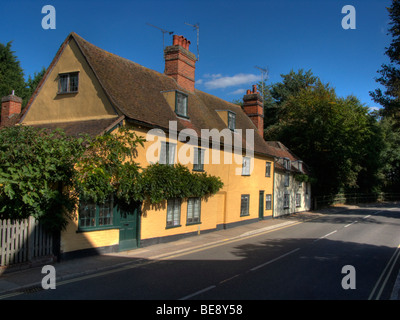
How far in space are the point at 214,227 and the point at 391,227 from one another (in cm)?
1265

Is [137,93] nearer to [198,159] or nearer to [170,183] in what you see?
[198,159]

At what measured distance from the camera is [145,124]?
14.1 m

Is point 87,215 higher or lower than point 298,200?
higher

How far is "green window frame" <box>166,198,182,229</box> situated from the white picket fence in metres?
6.05

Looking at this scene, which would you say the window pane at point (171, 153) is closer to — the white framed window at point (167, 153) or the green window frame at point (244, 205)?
the white framed window at point (167, 153)

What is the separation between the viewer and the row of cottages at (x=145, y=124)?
13.1 metres

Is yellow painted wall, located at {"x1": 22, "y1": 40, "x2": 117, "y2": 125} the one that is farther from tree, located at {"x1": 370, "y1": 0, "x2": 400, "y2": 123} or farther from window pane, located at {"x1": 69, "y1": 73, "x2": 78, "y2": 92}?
tree, located at {"x1": 370, "y1": 0, "x2": 400, "y2": 123}

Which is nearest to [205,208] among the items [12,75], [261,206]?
[261,206]

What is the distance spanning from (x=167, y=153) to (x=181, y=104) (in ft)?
13.6

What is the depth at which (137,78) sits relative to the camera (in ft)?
57.3

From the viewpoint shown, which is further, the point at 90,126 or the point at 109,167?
the point at 90,126

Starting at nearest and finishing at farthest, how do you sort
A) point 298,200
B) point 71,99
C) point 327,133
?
point 71,99 → point 298,200 → point 327,133

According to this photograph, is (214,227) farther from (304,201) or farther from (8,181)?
(304,201)

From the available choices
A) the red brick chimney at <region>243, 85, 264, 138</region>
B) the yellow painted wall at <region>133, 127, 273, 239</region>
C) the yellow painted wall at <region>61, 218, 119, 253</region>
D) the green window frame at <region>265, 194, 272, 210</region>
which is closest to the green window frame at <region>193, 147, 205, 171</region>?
the yellow painted wall at <region>133, 127, 273, 239</region>
